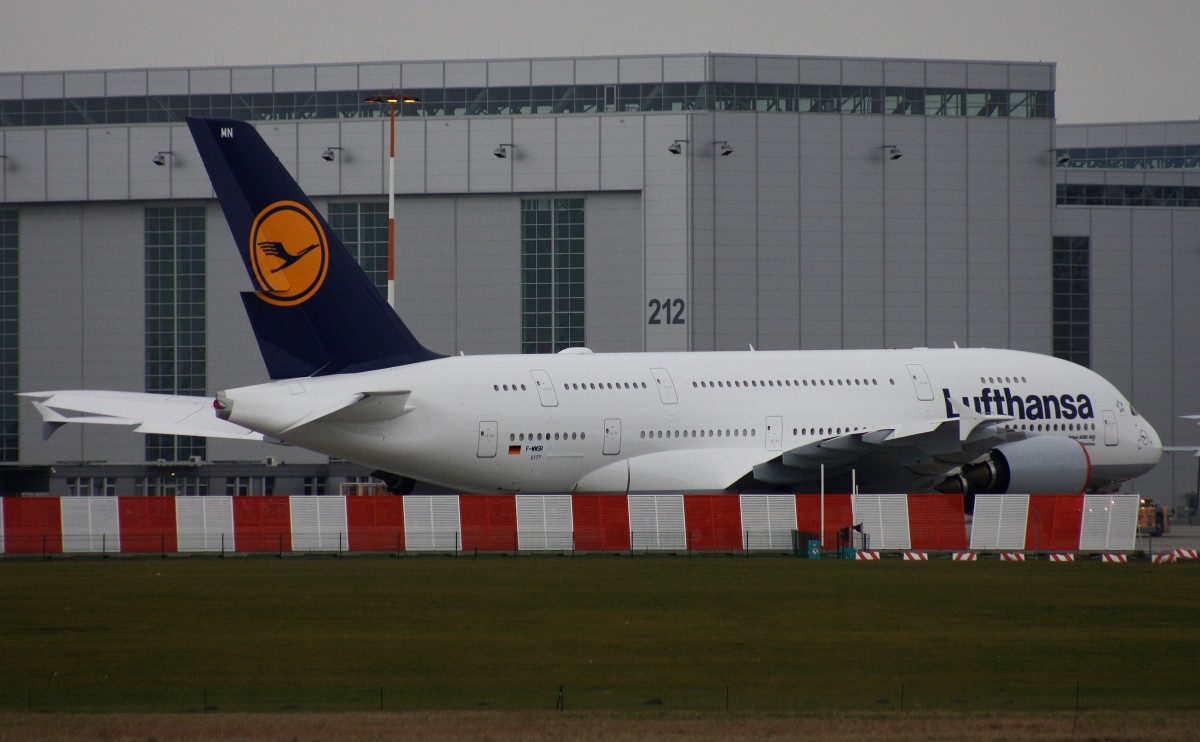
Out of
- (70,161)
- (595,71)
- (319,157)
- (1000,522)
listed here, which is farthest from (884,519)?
(70,161)

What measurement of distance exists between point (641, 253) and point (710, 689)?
4641cm

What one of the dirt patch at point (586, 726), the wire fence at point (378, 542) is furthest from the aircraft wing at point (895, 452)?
the dirt patch at point (586, 726)

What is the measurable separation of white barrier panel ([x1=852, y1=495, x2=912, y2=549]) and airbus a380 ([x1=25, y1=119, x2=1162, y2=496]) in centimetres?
120

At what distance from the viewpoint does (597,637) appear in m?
18.0

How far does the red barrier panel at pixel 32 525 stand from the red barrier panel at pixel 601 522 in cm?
1117

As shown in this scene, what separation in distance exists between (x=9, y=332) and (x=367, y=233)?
17.0 metres

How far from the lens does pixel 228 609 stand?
20.9 meters

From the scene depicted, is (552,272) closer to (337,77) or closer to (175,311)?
(337,77)

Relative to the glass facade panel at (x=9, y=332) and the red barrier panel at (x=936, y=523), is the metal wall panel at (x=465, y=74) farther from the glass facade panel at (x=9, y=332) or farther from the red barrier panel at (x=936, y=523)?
the red barrier panel at (x=936, y=523)

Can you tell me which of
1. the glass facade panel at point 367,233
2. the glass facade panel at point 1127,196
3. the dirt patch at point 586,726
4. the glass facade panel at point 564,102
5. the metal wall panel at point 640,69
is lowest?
the dirt patch at point 586,726

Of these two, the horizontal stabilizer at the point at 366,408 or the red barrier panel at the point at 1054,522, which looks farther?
the red barrier panel at the point at 1054,522

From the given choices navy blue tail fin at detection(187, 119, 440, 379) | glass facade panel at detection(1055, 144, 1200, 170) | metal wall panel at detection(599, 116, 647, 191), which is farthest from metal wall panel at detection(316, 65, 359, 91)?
glass facade panel at detection(1055, 144, 1200, 170)

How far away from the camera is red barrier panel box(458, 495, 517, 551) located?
31.3 meters

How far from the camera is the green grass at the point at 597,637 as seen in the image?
14.0 meters
